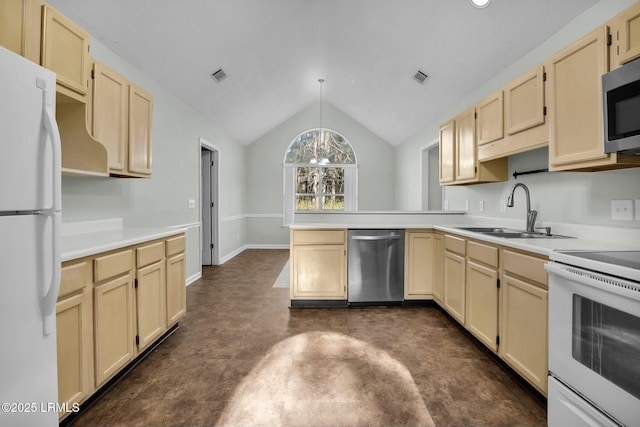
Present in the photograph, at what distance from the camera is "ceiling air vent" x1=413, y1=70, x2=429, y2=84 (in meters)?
3.80

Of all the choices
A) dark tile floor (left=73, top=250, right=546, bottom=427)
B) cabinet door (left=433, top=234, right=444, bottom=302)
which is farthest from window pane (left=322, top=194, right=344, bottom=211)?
dark tile floor (left=73, top=250, right=546, bottom=427)

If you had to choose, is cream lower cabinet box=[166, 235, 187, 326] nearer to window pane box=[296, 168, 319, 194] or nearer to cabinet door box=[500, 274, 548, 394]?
cabinet door box=[500, 274, 548, 394]

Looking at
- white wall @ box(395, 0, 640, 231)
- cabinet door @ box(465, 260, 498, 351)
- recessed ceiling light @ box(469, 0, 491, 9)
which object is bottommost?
cabinet door @ box(465, 260, 498, 351)

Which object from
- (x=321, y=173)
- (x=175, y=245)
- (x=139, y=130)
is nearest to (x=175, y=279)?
(x=175, y=245)

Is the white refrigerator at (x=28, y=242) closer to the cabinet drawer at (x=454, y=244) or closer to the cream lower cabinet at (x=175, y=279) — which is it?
the cream lower cabinet at (x=175, y=279)

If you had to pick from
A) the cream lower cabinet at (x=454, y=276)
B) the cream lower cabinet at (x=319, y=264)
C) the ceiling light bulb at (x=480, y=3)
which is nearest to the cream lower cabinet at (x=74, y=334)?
the cream lower cabinet at (x=319, y=264)

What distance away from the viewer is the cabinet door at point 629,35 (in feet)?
4.69

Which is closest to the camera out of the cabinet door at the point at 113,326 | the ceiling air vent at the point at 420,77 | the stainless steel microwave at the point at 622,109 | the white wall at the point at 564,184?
the stainless steel microwave at the point at 622,109

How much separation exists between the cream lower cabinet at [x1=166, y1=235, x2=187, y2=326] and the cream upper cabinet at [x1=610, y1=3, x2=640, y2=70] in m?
3.02

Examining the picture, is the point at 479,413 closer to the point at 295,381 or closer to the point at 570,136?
the point at 295,381

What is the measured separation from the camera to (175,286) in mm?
2547

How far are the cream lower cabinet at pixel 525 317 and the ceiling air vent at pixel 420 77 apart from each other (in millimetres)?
2691

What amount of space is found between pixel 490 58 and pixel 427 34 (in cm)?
66

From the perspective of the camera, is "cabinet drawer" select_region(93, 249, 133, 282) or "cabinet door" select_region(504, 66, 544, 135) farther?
"cabinet door" select_region(504, 66, 544, 135)
